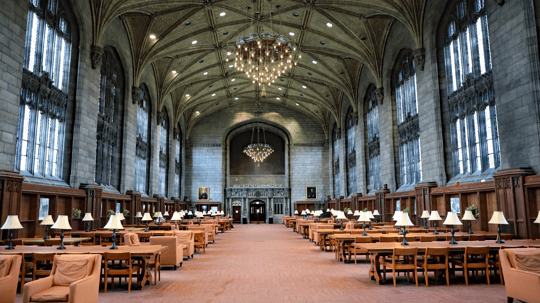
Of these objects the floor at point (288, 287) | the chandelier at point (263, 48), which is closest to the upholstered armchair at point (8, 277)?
the floor at point (288, 287)

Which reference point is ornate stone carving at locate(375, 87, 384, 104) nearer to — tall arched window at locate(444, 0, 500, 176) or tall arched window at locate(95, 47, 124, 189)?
tall arched window at locate(444, 0, 500, 176)

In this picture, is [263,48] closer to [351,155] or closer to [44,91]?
[44,91]

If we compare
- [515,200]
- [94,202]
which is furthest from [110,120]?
[515,200]

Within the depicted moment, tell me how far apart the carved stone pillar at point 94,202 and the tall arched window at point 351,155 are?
20.3 meters

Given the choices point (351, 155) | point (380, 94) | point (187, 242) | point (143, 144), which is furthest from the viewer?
point (351, 155)

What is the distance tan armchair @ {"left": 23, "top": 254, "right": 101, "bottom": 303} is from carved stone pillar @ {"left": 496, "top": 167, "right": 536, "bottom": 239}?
10738 millimetres

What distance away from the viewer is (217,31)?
960 inches

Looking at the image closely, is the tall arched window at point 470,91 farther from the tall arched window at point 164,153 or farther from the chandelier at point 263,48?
the tall arched window at point 164,153

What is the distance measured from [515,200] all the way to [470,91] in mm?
5410

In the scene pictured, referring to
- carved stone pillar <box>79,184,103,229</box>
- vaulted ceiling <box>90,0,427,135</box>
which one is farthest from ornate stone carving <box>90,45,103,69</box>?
carved stone pillar <box>79,184,103,229</box>

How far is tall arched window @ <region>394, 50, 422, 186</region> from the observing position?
65.6 ft

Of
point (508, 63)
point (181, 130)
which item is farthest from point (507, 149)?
point (181, 130)

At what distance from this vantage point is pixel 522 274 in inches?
231

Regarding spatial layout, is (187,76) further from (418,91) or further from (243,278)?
(243,278)
